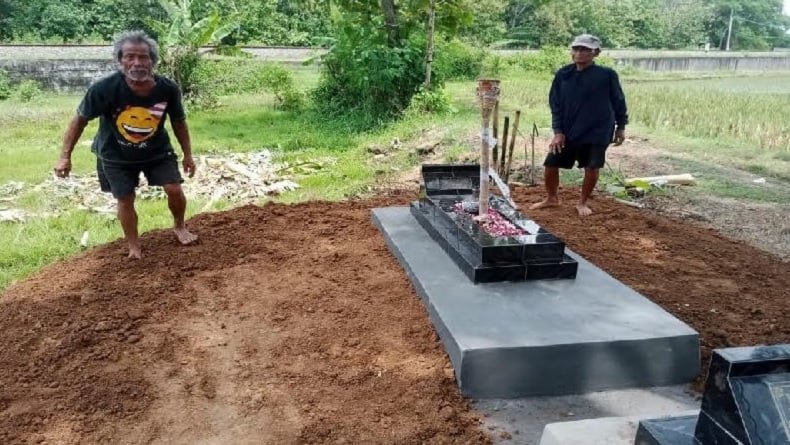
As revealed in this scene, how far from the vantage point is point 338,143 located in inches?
428

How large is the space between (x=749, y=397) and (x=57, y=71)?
20.3 meters

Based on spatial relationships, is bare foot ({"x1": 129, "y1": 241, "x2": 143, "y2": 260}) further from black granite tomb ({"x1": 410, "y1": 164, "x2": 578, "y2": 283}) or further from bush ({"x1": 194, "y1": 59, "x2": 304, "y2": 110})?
bush ({"x1": 194, "y1": 59, "x2": 304, "y2": 110})

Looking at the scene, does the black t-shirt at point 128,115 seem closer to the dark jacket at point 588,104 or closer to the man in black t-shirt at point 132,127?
the man in black t-shirt at point 132,127

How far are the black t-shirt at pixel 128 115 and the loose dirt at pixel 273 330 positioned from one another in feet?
2.72

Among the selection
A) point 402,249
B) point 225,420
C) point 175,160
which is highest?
point 175,160

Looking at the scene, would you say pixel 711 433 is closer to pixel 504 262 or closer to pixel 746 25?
pixel 504 262

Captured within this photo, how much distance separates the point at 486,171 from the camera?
4.15 meters

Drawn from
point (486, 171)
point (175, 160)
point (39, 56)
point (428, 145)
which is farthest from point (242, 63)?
point (486, 171)

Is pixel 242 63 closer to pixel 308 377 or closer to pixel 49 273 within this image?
pixel 49 273

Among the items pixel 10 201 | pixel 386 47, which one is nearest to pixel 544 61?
pixel 386 47

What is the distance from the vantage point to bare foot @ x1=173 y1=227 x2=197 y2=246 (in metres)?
5.07

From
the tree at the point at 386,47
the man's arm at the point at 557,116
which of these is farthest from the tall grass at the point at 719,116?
the man's arm at the point at 557,116

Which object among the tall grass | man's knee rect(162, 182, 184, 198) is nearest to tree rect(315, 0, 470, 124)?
the tall grass

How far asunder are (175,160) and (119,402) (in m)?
2.24
